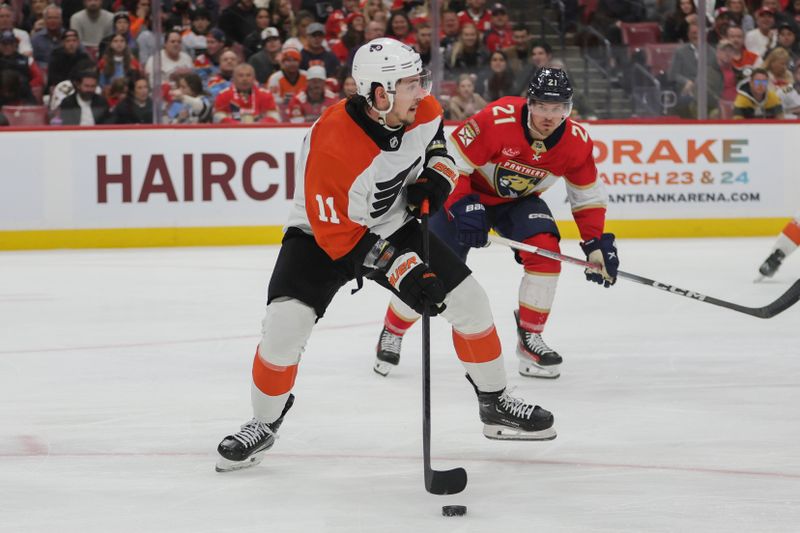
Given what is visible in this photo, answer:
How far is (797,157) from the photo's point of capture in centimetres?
945

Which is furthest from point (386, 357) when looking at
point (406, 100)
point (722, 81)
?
point (722, 81)

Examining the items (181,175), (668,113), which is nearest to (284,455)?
(181,175)

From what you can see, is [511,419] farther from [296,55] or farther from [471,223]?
[296,55]

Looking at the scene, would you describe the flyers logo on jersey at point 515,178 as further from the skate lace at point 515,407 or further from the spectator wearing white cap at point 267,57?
the spectator wearing white cap at point 267,57

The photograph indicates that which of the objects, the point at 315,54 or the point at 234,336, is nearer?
the point at 234,336

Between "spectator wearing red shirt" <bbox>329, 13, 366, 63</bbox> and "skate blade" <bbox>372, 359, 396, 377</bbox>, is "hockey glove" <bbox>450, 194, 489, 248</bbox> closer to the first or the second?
"skate blade" <bbox>372, 359, 396, 377</bbox>

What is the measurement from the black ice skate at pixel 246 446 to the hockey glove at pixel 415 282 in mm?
516

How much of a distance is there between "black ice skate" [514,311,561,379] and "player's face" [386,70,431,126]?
156cm

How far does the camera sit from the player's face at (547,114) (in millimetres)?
4258

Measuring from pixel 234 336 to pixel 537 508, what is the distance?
272 centimetres

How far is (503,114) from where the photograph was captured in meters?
4.53

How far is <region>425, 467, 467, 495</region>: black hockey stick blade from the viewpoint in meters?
2.88

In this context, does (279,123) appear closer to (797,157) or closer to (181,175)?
(181,175)

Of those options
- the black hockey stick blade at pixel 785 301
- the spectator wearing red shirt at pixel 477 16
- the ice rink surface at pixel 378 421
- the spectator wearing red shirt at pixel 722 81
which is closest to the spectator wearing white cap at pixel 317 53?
the spectator wearing red shirt at pixel 477 16
